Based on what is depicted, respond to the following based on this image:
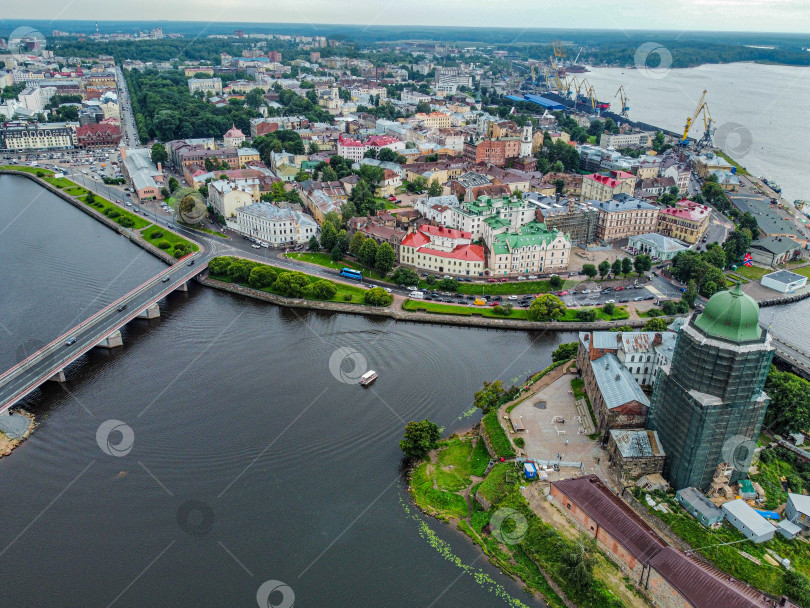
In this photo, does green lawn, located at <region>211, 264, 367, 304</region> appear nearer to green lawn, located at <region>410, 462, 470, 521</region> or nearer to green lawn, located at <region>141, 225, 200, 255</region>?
green lawn, located at <region>141, 225, 200, 255</region>

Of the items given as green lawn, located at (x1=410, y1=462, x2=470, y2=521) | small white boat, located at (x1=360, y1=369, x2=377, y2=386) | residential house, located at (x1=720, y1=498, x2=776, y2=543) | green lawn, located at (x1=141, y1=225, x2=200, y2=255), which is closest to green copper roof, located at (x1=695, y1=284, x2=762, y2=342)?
residential house, located at (x1=720, y1=498, x2=776, y2=543)

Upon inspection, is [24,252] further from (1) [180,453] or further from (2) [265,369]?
(1) [180,453]

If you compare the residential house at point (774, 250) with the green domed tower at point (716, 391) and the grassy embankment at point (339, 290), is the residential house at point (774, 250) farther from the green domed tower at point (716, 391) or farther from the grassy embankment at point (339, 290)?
the grassy embankment at point (339, 290)

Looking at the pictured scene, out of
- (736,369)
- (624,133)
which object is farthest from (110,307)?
(624,133)

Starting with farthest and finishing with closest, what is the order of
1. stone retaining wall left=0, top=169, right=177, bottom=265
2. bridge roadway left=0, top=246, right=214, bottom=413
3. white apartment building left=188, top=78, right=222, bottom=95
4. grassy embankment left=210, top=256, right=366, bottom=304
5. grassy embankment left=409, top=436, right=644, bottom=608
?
1. white apartment building left=188, top=78, right=222, bottom=95
2. stone retaining wall left=0, top=169, right=177, bottom=265
3. grassy embankment left=210, top=256, right=366, bottom=304
4. bridge roadway left=0, top=246, right=214, bottom=413
5. grassy embankment left=409, top=436, right=644, bottom=608

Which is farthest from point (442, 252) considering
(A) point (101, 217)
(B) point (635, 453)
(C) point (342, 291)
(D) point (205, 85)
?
(D) point (205, 85)

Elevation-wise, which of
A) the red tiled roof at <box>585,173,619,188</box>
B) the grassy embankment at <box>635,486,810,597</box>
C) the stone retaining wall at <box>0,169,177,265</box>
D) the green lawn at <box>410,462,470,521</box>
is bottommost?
the green lawn at <box>410,462,470,521</box>

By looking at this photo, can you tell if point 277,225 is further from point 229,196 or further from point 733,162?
point 733,162

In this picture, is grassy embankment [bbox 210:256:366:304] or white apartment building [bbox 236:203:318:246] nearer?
grassy embankment [bbox 210:256:366:304]
